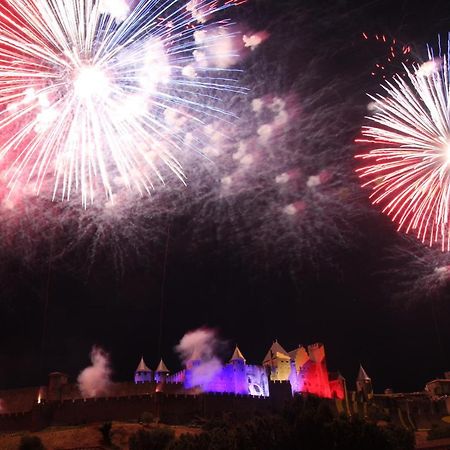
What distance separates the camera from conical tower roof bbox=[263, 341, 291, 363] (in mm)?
77494

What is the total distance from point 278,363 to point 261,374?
506 cm

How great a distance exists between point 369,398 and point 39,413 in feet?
135

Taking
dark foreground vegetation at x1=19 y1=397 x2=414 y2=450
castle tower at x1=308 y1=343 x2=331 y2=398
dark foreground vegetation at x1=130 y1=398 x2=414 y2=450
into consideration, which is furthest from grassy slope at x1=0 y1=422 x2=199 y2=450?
castle tower at x1=308 y1=343 x2=331 y2=398

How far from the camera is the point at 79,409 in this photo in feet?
192

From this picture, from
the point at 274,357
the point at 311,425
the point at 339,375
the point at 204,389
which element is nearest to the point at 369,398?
the point at 339,375

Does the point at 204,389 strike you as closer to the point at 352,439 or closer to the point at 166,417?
the point at 166,417

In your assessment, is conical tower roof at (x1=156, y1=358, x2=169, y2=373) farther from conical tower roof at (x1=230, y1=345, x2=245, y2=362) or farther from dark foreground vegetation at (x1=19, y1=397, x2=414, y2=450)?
dark foreground vegetation at (x1=19, y1=397, x2=414, y2=450)

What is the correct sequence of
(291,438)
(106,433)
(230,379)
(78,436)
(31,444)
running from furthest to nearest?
1. (230,379)
2. (78,436)
3. (106,433)
4. (31,444)
5. (291,438)

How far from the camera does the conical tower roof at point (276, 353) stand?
77494mm

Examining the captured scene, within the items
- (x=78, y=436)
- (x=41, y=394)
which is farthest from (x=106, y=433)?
(x=41, y=394)

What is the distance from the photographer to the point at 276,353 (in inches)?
3076

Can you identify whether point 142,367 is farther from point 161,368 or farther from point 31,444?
point 31,444

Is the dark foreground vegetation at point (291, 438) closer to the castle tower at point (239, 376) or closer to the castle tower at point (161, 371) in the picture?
the castle tower at point (239, 376)

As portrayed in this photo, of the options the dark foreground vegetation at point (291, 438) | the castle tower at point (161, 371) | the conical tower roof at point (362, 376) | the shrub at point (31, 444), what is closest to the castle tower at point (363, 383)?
the conical tower roof at point (362, 376)
